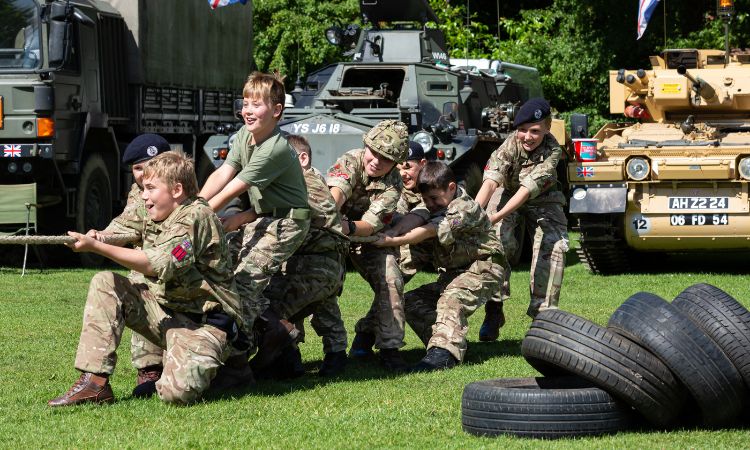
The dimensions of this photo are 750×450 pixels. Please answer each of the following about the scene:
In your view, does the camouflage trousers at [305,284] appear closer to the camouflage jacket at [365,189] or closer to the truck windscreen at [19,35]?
the camouflage jacket at [365,189]

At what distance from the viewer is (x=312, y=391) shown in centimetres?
765

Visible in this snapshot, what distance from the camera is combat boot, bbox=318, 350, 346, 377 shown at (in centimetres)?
834

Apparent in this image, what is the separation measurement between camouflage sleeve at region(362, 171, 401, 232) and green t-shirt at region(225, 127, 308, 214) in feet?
1.92

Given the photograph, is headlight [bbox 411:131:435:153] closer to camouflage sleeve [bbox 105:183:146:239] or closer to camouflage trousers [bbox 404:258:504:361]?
camouflage trousers [bbox 404:258:504:361]

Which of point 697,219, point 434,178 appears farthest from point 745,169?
point 434,178

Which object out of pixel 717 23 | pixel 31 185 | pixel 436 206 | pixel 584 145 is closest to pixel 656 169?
pixel 584 145

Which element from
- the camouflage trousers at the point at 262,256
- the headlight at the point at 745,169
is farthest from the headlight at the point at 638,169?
the camouflage trousers at the point at 262,256

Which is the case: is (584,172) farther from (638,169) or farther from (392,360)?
(392,360)

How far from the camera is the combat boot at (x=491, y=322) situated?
9.89m

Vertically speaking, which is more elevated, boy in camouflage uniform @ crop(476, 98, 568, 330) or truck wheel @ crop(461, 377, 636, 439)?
boy in camouflage uniform @ crop(476, 98, 568, 330)

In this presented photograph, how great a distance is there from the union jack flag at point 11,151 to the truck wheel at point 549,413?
9.55 meters

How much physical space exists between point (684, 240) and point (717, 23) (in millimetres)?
11054

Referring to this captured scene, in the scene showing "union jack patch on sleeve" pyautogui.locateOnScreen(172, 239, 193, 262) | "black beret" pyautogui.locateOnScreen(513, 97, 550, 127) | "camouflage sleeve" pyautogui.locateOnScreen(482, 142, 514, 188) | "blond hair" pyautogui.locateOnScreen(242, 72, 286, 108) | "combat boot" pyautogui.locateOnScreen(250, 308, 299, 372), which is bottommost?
"combat boot" pyautogui.locateOnScreen(250, 308, 299, 372)

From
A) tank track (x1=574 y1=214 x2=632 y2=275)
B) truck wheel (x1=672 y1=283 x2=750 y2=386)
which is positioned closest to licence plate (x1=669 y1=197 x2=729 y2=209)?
tank track (x1=574 y1=214 x2=632 y2=275)
